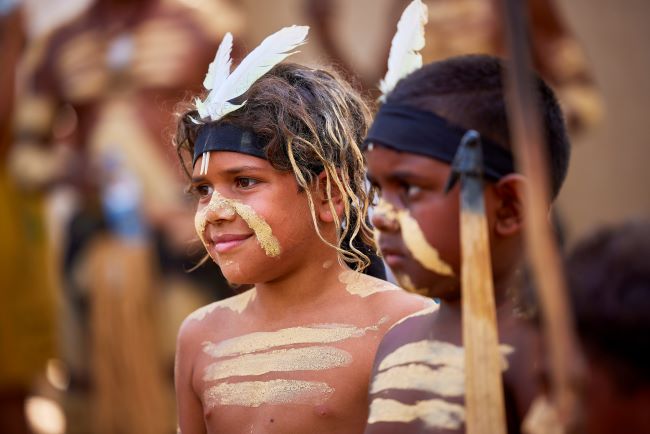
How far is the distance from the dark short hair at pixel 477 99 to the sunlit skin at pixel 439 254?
95 millimetres

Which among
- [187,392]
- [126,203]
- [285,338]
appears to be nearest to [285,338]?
[285,338]

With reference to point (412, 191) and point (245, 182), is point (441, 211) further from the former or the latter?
point (245, 182)

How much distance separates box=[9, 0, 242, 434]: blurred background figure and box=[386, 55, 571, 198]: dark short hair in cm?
248

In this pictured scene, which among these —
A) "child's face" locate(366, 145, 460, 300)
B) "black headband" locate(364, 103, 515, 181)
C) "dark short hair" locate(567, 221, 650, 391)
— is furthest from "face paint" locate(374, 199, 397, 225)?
"dark short hair" locate(567, 221, 650, 391)

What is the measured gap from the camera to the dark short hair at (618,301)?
1717 millimetres

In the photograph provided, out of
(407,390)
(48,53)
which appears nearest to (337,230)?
(407,390)

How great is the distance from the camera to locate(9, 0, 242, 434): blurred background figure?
190 inches

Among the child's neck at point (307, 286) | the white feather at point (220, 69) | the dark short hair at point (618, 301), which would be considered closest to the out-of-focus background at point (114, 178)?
the white feather at point (220, 69)

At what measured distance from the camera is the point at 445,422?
2.15 meters

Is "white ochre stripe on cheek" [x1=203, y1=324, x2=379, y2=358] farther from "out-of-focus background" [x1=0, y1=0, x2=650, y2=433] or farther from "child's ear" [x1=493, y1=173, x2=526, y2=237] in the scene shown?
"out-of-focus background" [x1=0, y1=0, x2=650, y2=433]

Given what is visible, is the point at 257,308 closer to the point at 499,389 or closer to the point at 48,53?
the point at 499,389

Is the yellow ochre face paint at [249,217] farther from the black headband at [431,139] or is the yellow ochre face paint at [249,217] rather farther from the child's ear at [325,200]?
the black headband at [431,139]

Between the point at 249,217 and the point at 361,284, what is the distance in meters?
0.33

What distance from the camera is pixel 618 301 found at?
173 centimetres
